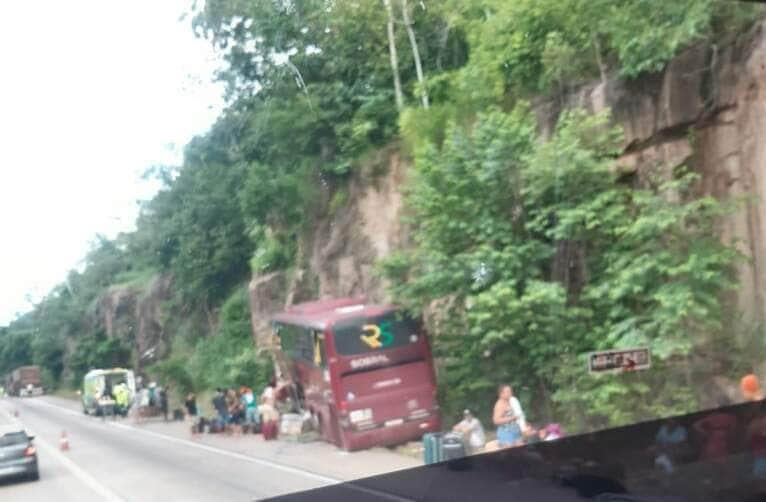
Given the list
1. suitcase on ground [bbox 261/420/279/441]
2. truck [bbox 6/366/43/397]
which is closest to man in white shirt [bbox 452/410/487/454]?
suitcase on ground [bbox 261/420/279/441]

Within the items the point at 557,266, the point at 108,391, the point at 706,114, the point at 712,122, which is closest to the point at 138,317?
the point at 108,391

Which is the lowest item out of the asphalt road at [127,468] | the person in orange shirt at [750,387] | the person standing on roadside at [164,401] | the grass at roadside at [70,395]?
the person in orange shirt at [750,387]

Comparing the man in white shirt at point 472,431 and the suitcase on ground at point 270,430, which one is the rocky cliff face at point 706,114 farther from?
the suitcase on ground at point 270,430

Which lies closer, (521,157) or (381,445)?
(381,445)

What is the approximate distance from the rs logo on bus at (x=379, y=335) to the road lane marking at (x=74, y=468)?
71.9 inches

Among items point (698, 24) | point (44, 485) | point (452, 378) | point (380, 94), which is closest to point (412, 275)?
point (452, 378)

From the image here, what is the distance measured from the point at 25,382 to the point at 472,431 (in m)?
2.52

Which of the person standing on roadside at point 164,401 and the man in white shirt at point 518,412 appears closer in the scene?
the person standing on roadside at point 164,401

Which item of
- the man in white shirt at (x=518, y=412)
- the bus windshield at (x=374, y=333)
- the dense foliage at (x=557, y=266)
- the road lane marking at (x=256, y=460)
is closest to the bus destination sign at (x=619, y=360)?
the dense foliage at (x=557, y=266)

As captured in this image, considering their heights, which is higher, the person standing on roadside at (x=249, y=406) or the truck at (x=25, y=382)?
the truck at (x=25, y=382)

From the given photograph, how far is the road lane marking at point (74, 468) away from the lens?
397cm

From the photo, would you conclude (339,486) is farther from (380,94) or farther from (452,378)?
(380,94)

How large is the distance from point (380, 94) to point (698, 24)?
4.31 metres

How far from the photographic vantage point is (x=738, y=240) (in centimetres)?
834
